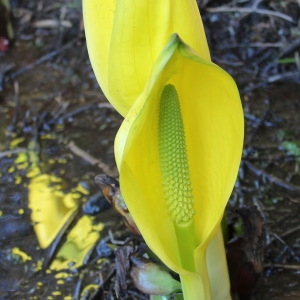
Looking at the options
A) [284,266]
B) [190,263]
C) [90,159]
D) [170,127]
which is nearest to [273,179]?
[284,266]

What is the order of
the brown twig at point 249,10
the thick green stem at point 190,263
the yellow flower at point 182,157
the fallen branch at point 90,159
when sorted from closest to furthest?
the yellow flower at point 182,157 → the thick green stem at point 190,263 → the fallen branch at point 90,159 → the brown twig at point 249,10

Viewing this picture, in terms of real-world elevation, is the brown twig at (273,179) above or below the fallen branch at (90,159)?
above

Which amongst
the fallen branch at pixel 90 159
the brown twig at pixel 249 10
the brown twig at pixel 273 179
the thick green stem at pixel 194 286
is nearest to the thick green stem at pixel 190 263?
the thick green stem at pixel 194 286

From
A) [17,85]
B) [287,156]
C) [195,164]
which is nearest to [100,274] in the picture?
[195,164]

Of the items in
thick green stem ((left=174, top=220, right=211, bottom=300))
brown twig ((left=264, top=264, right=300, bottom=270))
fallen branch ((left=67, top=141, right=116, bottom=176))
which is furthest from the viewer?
fallen branch ((left=67, top=141, right=116, bottom=176))

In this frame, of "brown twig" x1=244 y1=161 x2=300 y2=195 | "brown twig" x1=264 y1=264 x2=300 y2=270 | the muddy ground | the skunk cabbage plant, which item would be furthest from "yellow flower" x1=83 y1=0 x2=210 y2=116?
"brown twig" x1=244 y1=161 x2=300 y2=195

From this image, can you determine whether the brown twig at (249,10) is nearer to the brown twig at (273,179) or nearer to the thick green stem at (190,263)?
the brown twig at (273,179)

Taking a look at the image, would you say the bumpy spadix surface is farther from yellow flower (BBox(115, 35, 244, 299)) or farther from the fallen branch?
the fallen branch

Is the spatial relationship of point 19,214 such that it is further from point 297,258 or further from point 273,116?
point 273,116

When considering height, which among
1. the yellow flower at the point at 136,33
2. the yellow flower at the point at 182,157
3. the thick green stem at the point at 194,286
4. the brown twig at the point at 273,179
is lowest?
the brown twig at the point at 273,179
